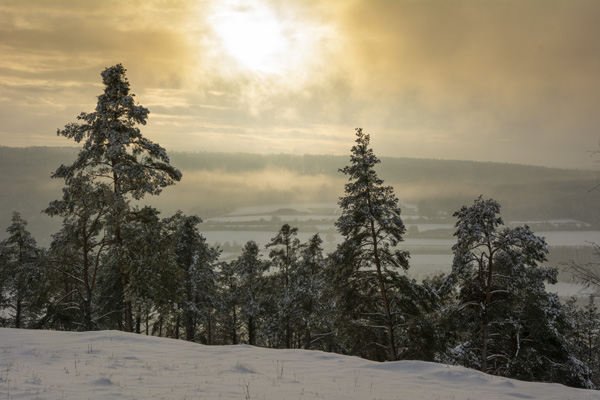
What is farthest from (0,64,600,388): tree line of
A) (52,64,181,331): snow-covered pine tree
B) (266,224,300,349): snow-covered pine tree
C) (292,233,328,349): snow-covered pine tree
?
(266,224,300,349): snow-covered pine tree

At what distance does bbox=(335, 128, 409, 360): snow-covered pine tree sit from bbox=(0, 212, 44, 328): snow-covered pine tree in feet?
52.9

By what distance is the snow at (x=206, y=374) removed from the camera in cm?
908

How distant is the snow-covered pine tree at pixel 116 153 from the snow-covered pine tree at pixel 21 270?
15.4 ft

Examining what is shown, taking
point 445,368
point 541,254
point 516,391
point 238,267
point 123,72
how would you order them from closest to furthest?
point 516,391, point 445,368, point 541,254, point 123,72, point 238,267

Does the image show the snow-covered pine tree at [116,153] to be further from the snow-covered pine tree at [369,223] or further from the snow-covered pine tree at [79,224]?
the snow-covered pine tree at [369,223]

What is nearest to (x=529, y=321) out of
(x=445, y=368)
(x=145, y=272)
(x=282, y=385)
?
(x=445, y=368)

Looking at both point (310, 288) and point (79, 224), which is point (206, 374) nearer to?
Answer: point (79, 224)

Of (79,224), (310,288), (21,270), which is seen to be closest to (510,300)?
(310,288)

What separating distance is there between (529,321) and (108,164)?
22148 millimetres

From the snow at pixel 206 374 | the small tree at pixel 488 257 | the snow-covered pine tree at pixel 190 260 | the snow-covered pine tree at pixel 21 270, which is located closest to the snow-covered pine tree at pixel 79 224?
the snow-covered pine tree at pixel 21 270

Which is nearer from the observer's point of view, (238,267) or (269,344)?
(269,344)

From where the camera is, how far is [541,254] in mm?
17438

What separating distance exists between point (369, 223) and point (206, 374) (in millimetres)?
12075

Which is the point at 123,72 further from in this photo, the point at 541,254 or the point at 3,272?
the point at 541,254
